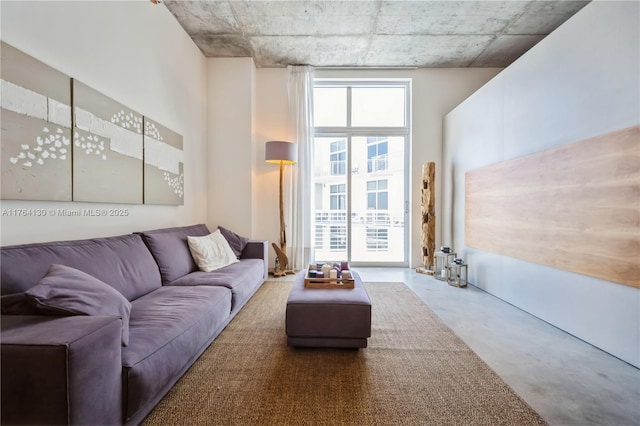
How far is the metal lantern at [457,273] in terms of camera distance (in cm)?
364

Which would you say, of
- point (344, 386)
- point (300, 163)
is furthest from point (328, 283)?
point (300, 163)

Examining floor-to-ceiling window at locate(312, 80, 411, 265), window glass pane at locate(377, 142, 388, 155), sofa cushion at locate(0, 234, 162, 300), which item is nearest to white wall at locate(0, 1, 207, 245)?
sofa cushion at locate(0, 234, 162, 300)

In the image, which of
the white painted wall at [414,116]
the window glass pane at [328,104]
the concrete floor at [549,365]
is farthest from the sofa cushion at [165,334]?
the window glass pane at [328,104]

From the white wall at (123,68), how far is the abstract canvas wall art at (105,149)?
4.2 inches

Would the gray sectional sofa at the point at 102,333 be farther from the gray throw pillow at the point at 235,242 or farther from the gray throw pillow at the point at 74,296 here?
the gray throw pillow at the point at 235,242

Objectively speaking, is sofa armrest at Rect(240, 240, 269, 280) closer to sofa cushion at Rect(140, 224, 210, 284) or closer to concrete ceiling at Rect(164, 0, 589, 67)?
sofa cushion at Rect(140, 224, 210, 284)

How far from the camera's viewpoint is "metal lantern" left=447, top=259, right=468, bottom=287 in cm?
364

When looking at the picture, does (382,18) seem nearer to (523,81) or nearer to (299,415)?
(523,81)

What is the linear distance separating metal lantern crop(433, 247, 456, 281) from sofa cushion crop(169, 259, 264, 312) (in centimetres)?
257

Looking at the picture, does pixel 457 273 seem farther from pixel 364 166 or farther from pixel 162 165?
pixel 162 165

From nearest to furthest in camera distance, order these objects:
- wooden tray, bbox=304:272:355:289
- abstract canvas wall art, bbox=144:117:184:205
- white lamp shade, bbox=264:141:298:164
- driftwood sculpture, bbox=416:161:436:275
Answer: wooden tray, bbox=304:272:355:289 → abstract canvas wall art, bbox=144:117:184:205 → white lamp shade, bbox=264:141:298:164 → driftwood sculpture, bbox=416:161:436:275

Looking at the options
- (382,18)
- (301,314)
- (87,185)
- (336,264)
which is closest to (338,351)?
(301,314)

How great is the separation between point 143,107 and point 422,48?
3703mm

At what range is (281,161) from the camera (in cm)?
427
